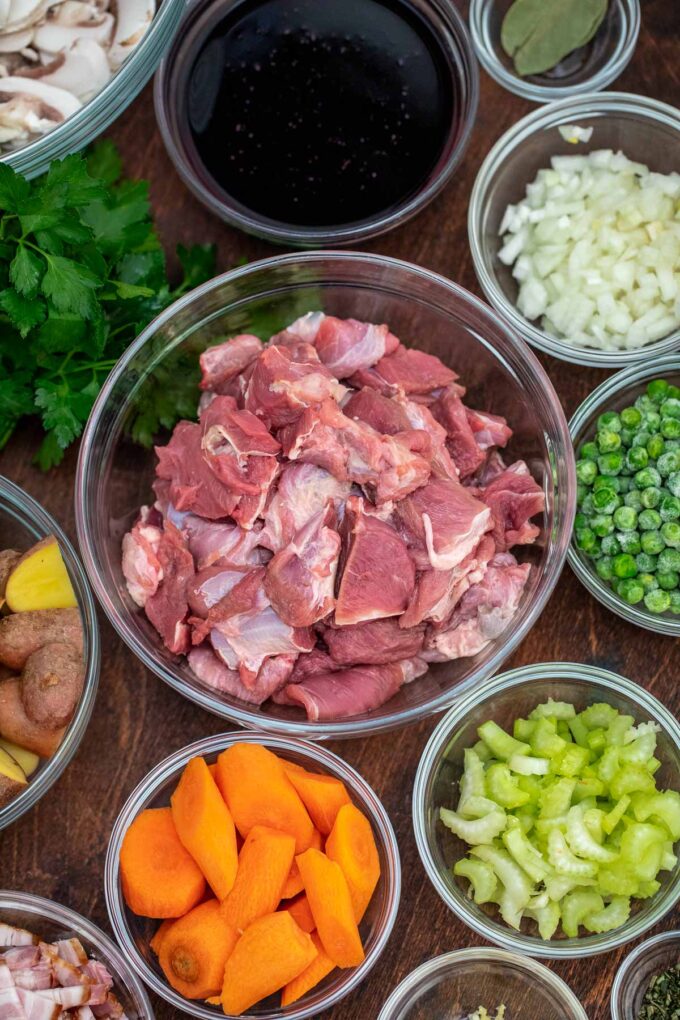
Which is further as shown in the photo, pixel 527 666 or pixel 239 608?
pixel 527 666

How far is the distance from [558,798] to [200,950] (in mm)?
938

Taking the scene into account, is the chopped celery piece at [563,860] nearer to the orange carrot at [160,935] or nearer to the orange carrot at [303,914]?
the orange carrot at [303,914]

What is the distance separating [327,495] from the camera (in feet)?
8.14

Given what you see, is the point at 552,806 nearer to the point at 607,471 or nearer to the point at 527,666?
the point at 527,666

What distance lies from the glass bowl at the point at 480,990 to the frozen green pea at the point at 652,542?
3.63 ft

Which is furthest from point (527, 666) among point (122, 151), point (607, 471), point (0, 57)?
point (0, 57)

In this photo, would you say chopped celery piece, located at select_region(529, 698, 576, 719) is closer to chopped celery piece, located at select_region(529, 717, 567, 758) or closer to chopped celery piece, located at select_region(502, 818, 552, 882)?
chopped celery piece, located at select_region(529, 717, 567, 758)

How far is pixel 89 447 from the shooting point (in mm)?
2723

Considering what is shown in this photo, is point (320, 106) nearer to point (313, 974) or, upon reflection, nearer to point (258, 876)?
point (258, 876)

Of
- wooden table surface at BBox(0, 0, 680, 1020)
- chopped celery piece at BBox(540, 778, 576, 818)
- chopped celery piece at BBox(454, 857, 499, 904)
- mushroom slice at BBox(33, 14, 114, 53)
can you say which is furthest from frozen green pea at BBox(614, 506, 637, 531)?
mushroom slice at BBox(33, 14, 114, 53)

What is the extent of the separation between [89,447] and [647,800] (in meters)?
1.66

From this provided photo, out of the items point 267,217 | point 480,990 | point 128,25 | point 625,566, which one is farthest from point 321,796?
point 128,25

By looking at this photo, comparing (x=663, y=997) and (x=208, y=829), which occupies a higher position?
(x=208, y=829)

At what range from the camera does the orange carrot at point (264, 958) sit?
2.47 m
